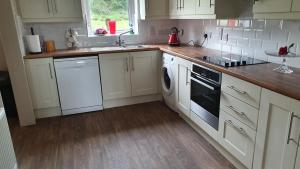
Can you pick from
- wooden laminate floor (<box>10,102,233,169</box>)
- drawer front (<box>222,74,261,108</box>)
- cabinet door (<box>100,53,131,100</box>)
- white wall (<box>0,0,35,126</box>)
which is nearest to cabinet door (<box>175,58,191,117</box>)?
wooden laminate floor (<box>10,102,233,169</box>)

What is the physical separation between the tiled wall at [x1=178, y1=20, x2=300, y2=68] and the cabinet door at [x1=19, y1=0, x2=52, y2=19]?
206cm

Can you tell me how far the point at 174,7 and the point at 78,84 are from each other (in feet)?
5.57

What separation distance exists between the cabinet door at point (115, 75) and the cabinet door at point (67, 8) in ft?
2.44

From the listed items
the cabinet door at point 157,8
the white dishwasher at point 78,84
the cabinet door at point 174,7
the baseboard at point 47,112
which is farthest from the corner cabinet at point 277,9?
the baseboard at point 47,112

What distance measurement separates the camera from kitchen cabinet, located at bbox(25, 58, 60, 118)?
293 centimetres

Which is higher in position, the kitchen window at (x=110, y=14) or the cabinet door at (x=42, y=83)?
the kitchen window at (x=110, y=14)

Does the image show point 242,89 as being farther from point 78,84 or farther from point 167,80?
point 78,84

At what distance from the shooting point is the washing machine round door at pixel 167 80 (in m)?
3.12

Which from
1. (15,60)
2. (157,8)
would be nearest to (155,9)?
(157,8)

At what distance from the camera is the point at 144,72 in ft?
11.3

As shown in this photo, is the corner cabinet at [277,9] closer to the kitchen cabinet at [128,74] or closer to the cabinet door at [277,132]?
the cabinet door at [277,132]

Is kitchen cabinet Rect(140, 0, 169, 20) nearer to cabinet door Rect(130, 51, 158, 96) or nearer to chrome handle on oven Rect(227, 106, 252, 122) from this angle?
cabinet door Rect(130, 51, 158, 96)

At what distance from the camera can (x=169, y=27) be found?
13.0 feet

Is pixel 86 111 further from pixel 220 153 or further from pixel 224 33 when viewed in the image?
pixel 224 33
